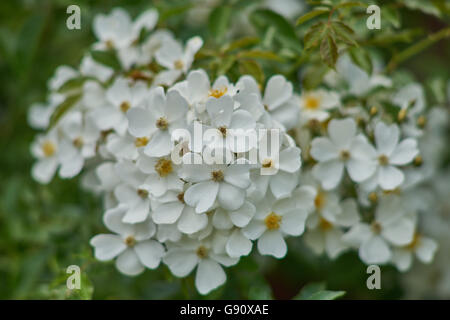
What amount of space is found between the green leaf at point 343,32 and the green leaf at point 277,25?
253 mm

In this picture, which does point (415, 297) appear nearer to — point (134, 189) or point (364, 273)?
point (364, 273)

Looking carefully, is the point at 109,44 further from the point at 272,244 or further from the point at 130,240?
the point at 272,244

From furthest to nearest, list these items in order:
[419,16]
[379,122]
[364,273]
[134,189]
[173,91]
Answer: [419,16]
[364,273]
[379,122]
[134,189]
[173,91]

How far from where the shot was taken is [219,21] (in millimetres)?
2092

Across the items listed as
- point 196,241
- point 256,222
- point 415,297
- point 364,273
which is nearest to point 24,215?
point 196,241

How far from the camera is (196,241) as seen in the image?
1.73 metres

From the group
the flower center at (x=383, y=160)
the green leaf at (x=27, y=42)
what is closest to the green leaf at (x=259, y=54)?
the flower center at (x=383, y=160)

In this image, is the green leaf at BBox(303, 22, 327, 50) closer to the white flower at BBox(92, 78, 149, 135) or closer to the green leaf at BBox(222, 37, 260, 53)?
the green leaf at BBox(222, 37, 260, 53)

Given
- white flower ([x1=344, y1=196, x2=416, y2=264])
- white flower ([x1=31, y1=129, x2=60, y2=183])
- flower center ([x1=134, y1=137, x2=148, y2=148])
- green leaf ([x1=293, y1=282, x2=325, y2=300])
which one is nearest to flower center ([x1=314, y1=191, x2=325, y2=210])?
white flower ([x1=344, y1=196, x2=416, y2=264])

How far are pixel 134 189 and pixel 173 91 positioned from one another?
33 cm

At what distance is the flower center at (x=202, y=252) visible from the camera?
1728 millimetres

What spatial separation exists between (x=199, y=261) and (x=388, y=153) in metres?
0.69

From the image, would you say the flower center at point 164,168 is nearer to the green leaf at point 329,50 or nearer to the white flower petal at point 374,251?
the green leaf at point 329,50

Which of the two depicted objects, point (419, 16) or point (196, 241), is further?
point (419, 16)
